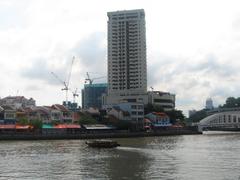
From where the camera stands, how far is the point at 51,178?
108 ft

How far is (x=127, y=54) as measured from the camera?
184 meters

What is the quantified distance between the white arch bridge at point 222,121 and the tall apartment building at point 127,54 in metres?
25.9

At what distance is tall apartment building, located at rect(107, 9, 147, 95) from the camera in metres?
183

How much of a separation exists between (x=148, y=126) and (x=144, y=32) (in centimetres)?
6239

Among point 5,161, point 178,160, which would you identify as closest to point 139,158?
point 178,160

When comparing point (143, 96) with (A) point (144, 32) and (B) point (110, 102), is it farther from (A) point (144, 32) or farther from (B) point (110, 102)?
(A) point (144, 32)

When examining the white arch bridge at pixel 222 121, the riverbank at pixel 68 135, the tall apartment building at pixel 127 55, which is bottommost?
the riverbank at pixel 68 135

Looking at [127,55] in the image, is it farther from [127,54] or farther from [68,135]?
[68,135]

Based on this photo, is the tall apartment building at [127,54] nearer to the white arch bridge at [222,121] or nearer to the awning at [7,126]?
the white arch bridge at [222,121]

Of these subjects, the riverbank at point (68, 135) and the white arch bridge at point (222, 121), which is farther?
the white arch bridge at point (222, 121)

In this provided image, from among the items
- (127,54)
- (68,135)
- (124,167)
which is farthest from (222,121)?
(124,167)

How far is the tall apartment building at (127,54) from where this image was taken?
182875 mm

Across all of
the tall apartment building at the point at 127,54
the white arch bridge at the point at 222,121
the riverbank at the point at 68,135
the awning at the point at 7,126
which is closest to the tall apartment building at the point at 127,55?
the tall apartment building at the point at 127,54

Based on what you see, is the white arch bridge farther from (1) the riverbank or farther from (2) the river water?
(2) the river water
